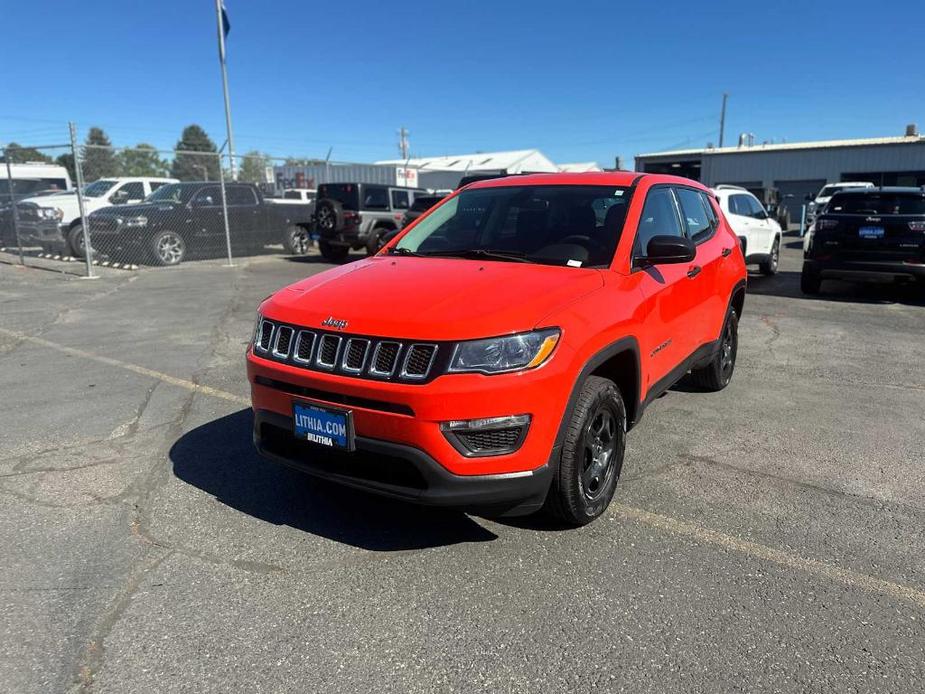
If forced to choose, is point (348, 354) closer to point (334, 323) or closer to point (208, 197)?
point (334, 323)

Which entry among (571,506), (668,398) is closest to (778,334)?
(668,398)

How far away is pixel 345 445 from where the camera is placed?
2.90 metres

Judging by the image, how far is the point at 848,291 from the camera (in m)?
11.6

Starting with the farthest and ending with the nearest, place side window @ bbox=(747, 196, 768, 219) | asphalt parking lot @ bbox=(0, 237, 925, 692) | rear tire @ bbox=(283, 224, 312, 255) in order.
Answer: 1. rear tire @ bbox=(283, 224, 312, 255)
2. side window @ bbox=(747, 196, 768, 219)
3. asphalt parking lot @ bbox=(0, 237, 925, 692)

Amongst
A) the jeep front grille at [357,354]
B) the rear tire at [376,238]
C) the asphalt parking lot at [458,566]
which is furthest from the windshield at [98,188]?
the jeep front grille at [357,354]

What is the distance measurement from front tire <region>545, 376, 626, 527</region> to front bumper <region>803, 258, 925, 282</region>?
798 cm

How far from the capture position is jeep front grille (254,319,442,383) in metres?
2.78

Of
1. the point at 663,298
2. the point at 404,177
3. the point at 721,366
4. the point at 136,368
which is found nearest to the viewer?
the point at 663,298

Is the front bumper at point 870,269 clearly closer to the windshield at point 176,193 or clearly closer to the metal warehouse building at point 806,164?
the windshield at point 176,193

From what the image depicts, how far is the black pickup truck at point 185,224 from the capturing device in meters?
14.6

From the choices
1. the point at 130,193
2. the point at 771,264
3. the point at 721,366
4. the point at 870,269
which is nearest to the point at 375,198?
the point at 130,193

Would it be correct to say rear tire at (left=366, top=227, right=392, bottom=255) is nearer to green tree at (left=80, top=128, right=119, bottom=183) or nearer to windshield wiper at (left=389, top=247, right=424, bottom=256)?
green tree at (left=80, top=128, right=119, bottom=183)

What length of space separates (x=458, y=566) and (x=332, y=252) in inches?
545

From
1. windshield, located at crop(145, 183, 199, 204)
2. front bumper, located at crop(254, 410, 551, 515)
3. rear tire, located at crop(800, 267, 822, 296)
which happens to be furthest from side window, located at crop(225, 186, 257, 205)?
front bumper, located at crop(254, 410, 551, 515)
